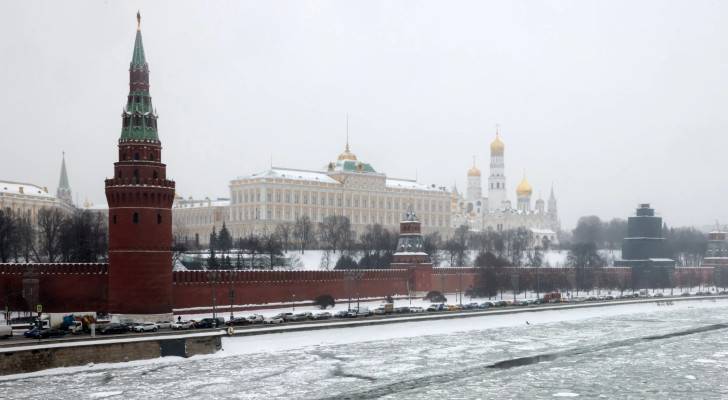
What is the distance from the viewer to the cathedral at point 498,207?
159 metres

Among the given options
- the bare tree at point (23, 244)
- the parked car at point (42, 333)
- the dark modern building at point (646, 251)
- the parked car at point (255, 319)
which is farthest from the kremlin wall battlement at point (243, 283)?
the bare tree at point (23, 244)

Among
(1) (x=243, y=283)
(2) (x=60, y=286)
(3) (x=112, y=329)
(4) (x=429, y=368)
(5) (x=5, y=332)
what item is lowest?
(4) (x=429, y=368)

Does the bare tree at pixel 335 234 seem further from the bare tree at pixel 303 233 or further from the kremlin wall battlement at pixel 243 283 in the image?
the kremlin wall battlement at pixel 243 283

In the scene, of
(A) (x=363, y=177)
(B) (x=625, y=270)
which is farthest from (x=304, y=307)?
(A) (x=363, y=177)

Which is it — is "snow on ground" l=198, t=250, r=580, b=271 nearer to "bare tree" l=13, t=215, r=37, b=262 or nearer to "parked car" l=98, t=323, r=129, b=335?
"bare tree" l=13, t=215, r=37, b=262


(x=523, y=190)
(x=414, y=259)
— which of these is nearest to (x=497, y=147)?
(x=523, y=190)

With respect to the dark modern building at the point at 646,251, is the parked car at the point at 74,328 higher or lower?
lower

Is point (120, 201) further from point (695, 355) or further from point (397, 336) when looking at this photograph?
point (695, 355)

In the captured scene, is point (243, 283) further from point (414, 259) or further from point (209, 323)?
point (414, 259)

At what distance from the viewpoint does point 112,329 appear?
39.3m

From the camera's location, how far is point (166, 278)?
45406mm

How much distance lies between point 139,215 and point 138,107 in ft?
16.9

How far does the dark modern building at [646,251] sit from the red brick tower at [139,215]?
57318mm

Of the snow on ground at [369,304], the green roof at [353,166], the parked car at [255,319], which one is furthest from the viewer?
the green roof at [353,166]
